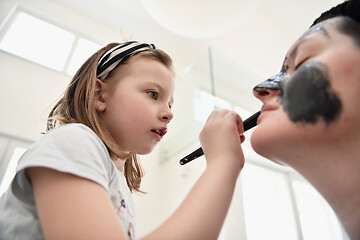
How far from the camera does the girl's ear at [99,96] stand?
76cm

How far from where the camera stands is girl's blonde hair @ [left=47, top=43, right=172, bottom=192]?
0.68 metres

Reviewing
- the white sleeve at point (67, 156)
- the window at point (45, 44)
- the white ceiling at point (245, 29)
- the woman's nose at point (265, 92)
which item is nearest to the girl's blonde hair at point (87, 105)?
the white sleeve at point (67, 156)

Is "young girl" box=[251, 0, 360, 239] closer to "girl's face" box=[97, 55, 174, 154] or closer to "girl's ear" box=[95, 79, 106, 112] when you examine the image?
"girl's face" box=[97, 55, 174, 154]

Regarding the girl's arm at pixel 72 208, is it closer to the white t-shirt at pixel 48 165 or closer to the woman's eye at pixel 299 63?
the white t-shirt at pixel 48 165

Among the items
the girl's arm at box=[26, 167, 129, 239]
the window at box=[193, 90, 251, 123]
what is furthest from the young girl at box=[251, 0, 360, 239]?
the window at box=[193, 90, 251, 123]

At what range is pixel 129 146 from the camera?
73cm

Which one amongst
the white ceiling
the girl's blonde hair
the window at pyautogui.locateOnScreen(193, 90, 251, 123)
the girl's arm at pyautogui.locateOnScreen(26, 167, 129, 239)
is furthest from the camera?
the white ceiling

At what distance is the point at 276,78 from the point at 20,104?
1564 millimetres

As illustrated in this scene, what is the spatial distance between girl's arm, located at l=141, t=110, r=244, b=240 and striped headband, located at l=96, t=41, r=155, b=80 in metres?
0.40

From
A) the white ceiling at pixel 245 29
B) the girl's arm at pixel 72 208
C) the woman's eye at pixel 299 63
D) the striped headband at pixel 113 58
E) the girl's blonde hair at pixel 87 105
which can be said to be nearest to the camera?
the girl's arm at pixel 72 208

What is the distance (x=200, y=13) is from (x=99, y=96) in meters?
0.72

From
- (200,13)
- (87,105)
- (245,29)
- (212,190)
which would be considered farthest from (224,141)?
(245,29)

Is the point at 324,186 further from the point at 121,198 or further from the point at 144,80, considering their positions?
the point at 144,80

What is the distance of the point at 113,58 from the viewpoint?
0.82 metres
